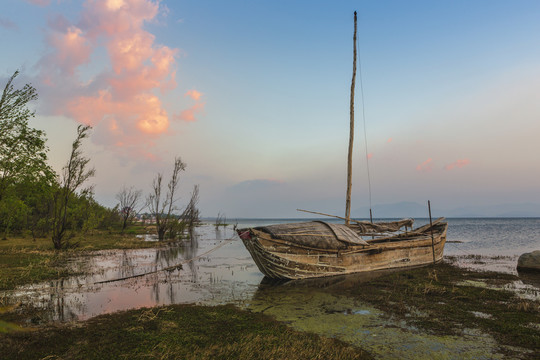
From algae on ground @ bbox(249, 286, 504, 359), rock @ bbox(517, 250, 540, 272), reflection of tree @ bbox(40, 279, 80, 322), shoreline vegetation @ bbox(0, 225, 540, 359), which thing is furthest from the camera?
rock @ bbox(517, 250, 540, 272)

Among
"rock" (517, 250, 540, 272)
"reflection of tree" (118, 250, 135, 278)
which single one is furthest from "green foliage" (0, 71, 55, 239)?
"rock" (517, 250, 540, 272)

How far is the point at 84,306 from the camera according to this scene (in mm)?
9266

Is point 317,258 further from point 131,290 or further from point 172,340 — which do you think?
point 172,340

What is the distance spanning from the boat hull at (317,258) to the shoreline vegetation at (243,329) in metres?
2.74

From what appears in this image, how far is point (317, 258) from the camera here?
1378cm

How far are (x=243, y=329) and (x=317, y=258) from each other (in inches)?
286

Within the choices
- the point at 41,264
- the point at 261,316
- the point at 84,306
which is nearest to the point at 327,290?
the point at 261,316

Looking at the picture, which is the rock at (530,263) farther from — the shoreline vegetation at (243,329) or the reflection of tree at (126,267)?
the reflection of tree at (126,267)

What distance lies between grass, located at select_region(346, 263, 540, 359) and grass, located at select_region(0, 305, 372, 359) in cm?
336

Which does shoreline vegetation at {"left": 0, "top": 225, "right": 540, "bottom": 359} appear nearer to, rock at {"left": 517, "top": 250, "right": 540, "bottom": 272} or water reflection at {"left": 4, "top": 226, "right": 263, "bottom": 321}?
water reflection at {"left": 4, "top": 226, "right": 263, "bottom": 321}

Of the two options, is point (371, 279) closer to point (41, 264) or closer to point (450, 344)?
point (450, 344)

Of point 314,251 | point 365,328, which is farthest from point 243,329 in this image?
point 314,251

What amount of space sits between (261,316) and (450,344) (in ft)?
15.1

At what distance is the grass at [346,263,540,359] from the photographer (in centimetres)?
700
